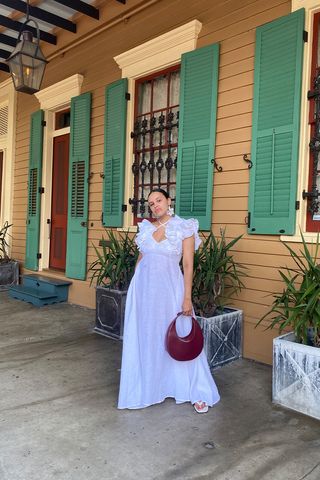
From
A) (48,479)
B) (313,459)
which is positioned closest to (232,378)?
(313,459)

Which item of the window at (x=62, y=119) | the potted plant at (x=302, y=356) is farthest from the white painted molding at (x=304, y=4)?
the window at (x=62, y=119)

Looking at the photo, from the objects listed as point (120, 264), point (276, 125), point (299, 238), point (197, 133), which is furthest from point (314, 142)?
point (120, 264)

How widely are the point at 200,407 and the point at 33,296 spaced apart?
11.1 feet

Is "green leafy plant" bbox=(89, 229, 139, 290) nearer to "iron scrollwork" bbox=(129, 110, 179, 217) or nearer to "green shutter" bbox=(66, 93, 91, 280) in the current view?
"iron scrollwork" bbox=(129, 110, 179, 217)

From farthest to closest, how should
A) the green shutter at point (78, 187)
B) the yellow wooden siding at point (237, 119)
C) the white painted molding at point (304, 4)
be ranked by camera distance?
the green shutter at point (78, 187), the yellow wooden siding at point (237, 119), the white painted molding at point (304, 4)

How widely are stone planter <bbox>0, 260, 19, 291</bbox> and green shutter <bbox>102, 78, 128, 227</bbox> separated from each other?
93.8 inches

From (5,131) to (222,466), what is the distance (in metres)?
6.62

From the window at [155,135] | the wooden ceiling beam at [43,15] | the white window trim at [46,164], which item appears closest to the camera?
the window at [155,135]

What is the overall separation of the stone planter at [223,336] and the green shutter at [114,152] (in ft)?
6.15

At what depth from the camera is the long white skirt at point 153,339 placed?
8.07 feet

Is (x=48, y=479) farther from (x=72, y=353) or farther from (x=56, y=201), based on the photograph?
(x=56, y=201)

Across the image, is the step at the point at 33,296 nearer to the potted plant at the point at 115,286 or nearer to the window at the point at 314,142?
the potted plant at the point at 115,286

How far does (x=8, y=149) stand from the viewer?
6992 millimetres

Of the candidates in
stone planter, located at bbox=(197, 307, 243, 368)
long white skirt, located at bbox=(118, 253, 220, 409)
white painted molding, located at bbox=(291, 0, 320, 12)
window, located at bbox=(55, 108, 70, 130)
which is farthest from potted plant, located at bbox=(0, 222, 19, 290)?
white painted molding, located at bbox=(291, 0, 320, 12)
